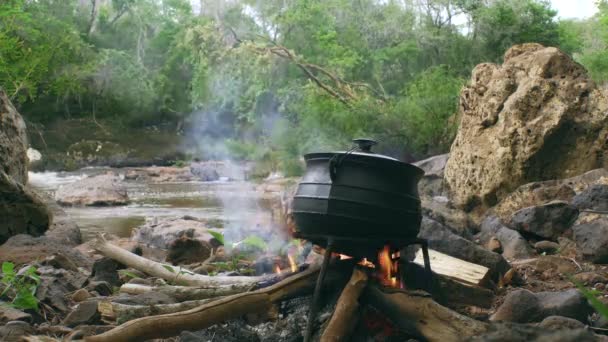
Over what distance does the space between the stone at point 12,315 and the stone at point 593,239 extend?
14.0ft

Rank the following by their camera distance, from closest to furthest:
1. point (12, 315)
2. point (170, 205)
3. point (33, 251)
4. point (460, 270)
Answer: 1. point (12, 315)
2. point (460, 270)
3. point (33, 251)
4. point (170, 205)

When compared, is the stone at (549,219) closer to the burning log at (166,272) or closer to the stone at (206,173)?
the burning log at (166,272)

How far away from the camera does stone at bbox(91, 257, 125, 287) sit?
181 inches

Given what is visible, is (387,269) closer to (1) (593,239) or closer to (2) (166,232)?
(1) (593,239)

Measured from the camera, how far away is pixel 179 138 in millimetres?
30531

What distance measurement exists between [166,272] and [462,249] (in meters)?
2.21

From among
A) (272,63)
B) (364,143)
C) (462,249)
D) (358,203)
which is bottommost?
(462,249)

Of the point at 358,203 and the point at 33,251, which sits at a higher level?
the point at 358,203

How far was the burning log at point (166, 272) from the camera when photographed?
422 cm

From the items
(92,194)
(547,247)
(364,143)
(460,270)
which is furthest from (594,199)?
(92,194)

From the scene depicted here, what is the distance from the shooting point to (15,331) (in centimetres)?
320

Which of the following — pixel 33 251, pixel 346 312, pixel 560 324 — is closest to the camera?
pixel 560 324

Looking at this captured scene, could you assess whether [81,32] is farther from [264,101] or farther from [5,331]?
[5,331]

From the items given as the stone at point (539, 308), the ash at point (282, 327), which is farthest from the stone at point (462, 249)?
the ash at point (282, 327)
